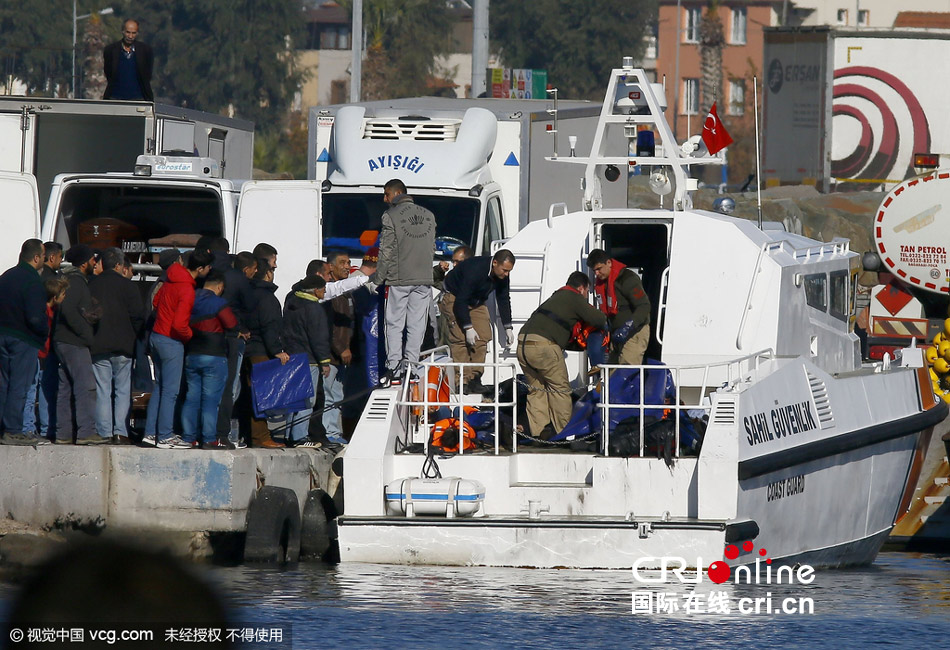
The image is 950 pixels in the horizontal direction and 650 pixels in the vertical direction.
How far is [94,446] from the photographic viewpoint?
418 inches

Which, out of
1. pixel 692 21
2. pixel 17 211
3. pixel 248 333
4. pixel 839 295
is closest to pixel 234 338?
pixel 248 333

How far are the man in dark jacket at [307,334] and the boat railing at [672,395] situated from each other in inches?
88.3

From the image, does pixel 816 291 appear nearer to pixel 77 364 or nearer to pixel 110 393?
pixel 110 393

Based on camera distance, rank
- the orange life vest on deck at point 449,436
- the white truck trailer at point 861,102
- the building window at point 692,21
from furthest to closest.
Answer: the building window at point 692,21, the white truck trailer at point 861,102, the orange life vest on deck at point 449,436

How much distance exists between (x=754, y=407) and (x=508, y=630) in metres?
2.68

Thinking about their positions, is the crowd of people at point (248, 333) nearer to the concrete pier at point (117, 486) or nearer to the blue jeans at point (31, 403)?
the blue jeans at point (31, 403)

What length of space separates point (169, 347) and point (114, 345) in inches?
18.9

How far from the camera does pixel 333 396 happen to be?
479 inches

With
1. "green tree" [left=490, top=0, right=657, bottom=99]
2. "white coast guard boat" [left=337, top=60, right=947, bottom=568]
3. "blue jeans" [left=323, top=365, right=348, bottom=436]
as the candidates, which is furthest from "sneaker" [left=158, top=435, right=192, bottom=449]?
"green tree" [left=490, top=0, right=657, bottom=99]

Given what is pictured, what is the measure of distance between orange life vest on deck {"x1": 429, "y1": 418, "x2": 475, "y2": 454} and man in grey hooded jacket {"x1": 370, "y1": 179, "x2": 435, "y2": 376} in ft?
4.40

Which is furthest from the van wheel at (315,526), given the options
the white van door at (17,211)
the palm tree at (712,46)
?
the palm tree at (712,46)

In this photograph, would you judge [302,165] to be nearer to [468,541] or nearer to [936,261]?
[936,261]

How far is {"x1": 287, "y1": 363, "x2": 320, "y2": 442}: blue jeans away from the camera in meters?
11.5

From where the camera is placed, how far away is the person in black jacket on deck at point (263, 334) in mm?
11406
